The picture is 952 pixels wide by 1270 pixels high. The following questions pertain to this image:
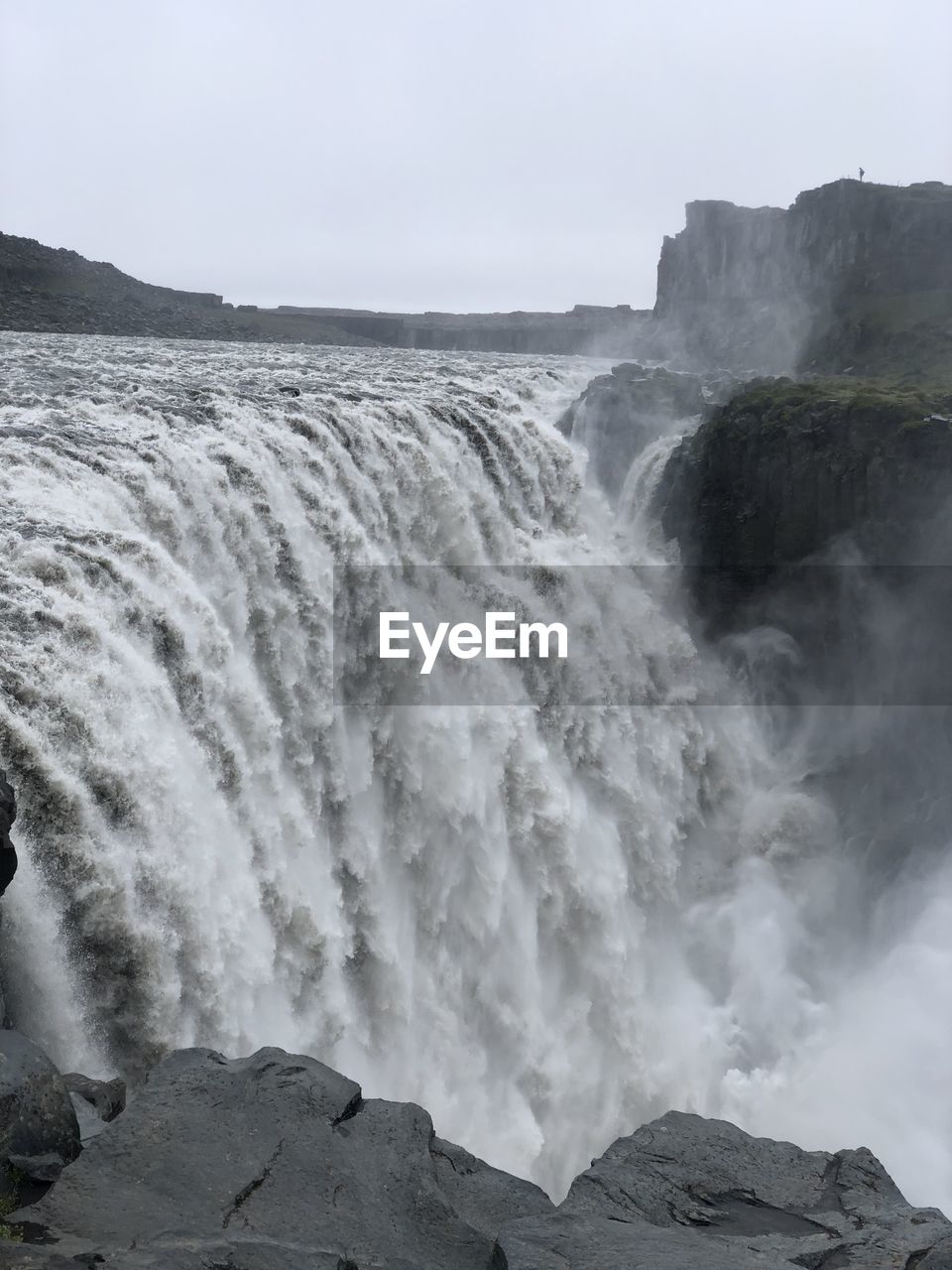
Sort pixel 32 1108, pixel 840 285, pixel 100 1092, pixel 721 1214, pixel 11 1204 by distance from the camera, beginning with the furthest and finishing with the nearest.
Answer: pixel 840 285 → pixel 721 1214 → pixel 100 1092 → pixel 32 1108 → pixel 11 1204

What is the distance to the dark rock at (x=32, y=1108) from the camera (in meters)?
8.72

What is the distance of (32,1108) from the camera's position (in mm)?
8852

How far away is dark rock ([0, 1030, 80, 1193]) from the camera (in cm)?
872

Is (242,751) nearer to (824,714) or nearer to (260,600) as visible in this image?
(260,600)

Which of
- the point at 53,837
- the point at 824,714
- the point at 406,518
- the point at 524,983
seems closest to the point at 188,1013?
the point at 53,837

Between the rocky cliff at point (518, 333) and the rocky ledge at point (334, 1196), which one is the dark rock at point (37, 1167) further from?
the rocky cliff at point (518, 333)

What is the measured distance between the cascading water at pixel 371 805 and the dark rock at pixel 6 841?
86 cm

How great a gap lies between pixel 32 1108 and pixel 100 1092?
1360 millimetres

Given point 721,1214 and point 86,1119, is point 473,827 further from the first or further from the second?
point 86,1119

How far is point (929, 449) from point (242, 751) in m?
19.0

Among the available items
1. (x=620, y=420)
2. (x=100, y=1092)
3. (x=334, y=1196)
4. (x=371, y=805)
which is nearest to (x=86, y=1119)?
(x=100, y=1092)

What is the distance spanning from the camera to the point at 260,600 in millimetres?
17109

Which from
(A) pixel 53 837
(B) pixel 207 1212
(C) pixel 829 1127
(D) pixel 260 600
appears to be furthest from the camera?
(C) pixel 829 1127

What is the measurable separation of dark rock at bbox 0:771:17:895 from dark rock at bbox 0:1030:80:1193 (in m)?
1.28
